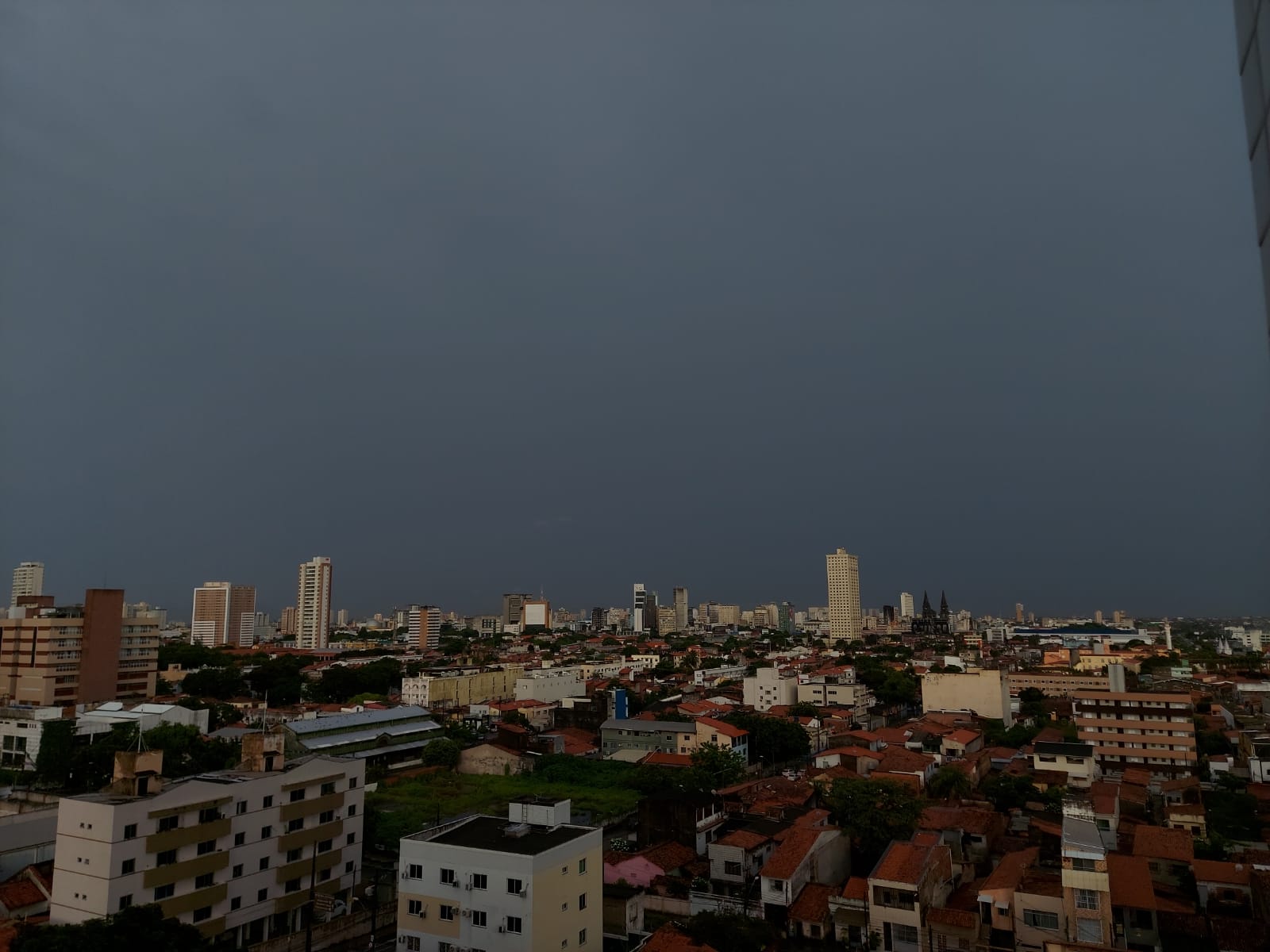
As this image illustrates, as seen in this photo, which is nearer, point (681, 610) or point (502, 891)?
point (502, 891)

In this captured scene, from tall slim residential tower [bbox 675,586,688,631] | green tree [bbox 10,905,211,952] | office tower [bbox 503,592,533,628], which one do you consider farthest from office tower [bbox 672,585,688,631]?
green tree [bbox 10,905,211,952]

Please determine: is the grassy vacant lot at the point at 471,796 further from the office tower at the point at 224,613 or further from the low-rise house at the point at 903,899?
the office tower at the point at 224,613

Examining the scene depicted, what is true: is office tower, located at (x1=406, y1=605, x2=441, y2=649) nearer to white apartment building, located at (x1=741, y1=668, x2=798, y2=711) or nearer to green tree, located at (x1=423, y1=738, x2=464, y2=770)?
white apartment building, located at (x1=741, y1=668, x2=798, y2=711)

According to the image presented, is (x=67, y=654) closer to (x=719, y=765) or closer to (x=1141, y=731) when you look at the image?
(x=719, y=765)

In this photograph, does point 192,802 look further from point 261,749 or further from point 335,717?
point 335,717

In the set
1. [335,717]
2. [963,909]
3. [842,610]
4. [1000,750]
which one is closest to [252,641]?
[842,610]

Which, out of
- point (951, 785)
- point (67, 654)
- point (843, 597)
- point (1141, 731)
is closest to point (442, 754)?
point (951, 785)
